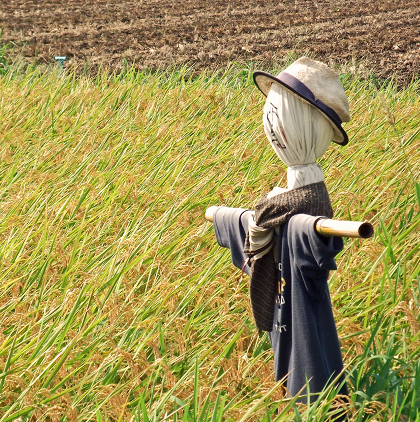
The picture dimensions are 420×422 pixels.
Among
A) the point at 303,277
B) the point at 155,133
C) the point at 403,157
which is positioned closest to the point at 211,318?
the point at 303,277

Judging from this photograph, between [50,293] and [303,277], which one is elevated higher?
[303,277]

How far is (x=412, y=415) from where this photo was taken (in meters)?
1.41

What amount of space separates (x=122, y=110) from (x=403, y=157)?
88.6 inches

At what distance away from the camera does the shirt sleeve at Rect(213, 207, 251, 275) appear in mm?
1626

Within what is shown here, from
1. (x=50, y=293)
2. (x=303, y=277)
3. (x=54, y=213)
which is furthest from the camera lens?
(x=54, y=213)

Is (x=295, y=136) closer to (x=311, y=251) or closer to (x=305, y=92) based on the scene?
(x=305, y=92)

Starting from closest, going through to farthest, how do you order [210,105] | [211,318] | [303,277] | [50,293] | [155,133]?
[303,277]
[211,318]
[50,293]
[155,133]
[210,105]

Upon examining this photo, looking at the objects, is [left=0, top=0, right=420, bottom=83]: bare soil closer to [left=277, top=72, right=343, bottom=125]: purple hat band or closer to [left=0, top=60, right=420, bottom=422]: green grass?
[left=0, top=60, right=420, bottom=422]: green grass

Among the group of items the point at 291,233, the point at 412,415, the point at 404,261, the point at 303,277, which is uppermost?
the point at 291,233

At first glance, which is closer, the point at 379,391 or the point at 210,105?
the point at 379,391

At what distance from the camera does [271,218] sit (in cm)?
147

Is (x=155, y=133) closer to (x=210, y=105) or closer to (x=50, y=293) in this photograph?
(x=210, y=105)

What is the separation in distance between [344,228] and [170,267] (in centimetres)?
100

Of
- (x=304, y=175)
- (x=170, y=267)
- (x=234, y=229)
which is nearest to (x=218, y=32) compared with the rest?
(x=170, y=267)
